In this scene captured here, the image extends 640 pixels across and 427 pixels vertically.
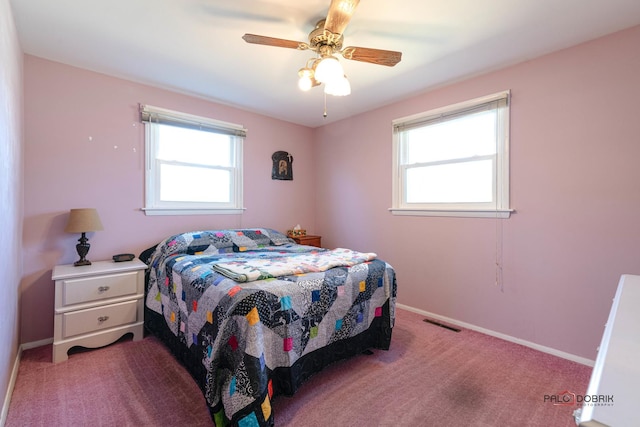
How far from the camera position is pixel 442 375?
2014 millimetres

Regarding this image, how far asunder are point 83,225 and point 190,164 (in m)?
1.21

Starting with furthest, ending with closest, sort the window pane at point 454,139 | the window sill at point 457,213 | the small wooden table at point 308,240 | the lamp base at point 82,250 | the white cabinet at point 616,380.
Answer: the small wooden table at point 308,240 < the window pane at point 454,139 < the window sill at point 457,213 < the lamp base at point 82,250 < the white cabinet at point 616,380

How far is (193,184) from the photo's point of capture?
3322 millimetres

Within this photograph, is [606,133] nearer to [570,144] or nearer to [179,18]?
[570,144]

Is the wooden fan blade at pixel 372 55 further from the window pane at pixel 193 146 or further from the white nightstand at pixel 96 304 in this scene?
the white nightstand at pixel 96 304

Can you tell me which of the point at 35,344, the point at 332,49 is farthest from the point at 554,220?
the point at 35,344

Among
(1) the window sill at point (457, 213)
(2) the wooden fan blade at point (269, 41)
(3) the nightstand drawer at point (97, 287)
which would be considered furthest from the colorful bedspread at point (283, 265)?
(2) the wooden fan blade at point (269, 41)

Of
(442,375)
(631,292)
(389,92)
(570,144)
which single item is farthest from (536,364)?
(389,92)

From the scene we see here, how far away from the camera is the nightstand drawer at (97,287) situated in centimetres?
219

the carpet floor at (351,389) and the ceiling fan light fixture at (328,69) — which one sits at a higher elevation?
the ceiling fan light fixture at (328,69)

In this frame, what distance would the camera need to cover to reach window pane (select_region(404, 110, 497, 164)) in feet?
8.93

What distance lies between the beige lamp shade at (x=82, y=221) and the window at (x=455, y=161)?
2.91 meters

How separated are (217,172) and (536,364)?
3.54m

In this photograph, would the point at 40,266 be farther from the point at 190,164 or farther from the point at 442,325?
the point at 442,325
